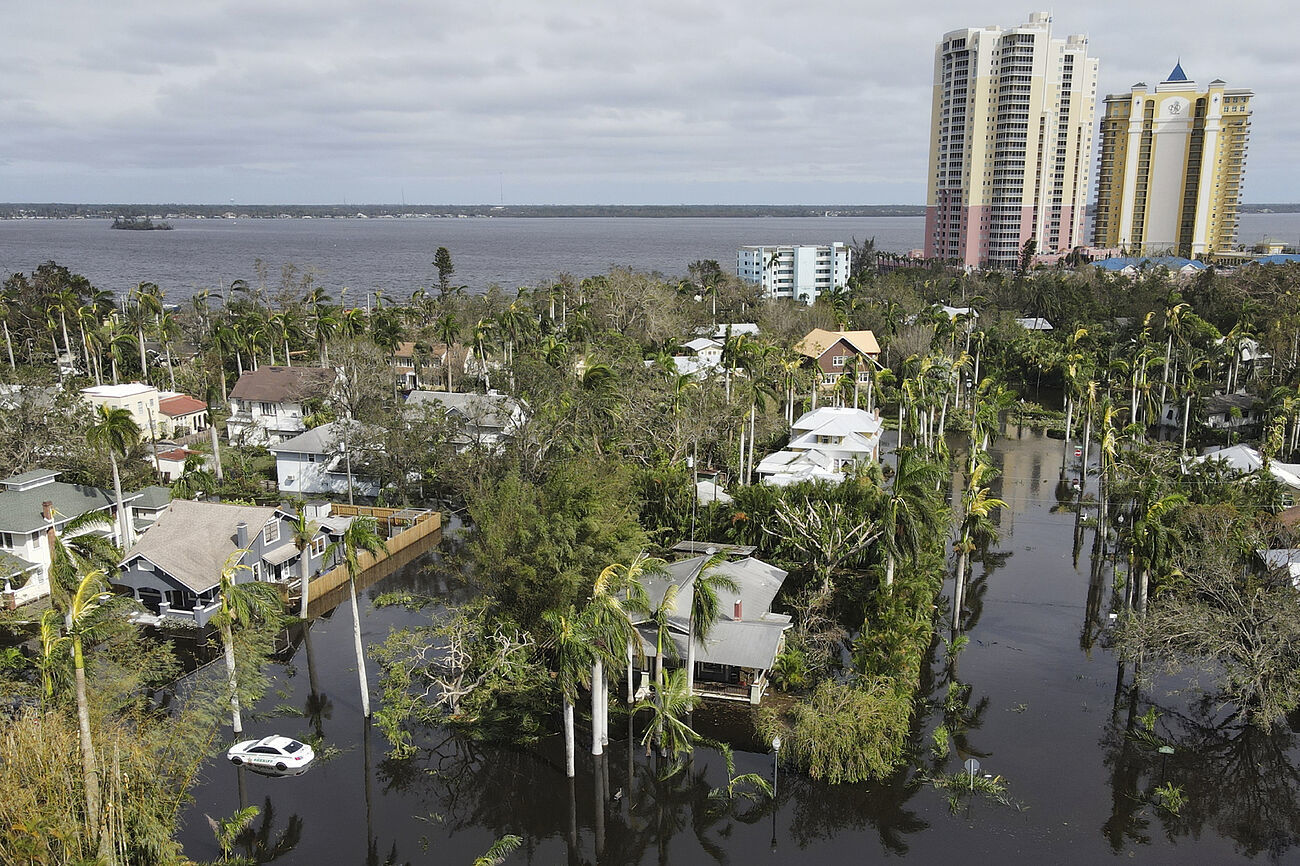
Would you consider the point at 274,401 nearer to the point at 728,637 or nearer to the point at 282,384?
the point at 282,384

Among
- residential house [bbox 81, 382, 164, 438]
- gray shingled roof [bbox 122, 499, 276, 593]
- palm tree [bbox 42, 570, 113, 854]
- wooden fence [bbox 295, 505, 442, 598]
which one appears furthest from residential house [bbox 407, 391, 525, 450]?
palm tree [bbox 42, 570, 113, 854]

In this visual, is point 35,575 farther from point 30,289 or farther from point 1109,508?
point 30,289

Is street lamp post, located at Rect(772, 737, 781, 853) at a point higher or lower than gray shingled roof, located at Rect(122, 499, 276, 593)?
lower

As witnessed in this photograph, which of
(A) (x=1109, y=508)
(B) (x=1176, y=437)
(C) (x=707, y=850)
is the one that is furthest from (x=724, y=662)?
(B) (x=1176, y=437)

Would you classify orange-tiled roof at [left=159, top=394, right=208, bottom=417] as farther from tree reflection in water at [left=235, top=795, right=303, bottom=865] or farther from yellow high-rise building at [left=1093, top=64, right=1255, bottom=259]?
yellow high-rise building at [left=1093, top=64, right=1255, bottom=259]

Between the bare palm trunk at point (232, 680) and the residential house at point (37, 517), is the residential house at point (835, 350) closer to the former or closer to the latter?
the residential house at point (37, 517)

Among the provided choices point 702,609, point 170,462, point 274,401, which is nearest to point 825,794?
point 702,609
